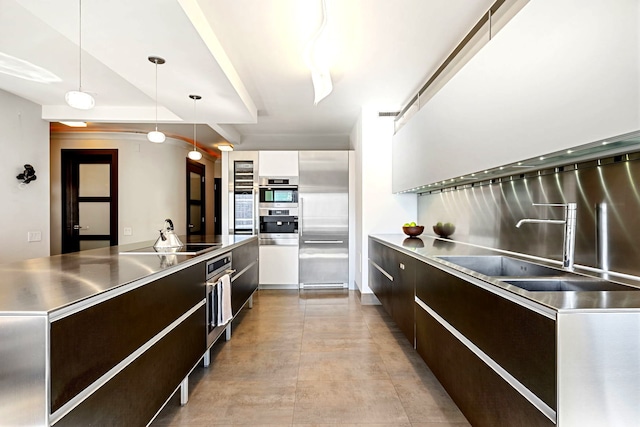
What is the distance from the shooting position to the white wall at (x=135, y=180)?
19.5 feet

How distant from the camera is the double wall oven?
538 centimetres

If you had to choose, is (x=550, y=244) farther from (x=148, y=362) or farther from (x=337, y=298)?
(x=337, y=298)

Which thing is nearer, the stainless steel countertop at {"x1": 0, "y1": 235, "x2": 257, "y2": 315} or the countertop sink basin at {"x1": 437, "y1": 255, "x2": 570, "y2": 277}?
the stainless steel countertop at {"x1": 0, "y1": 235, "x2": 257, "y2": 315}

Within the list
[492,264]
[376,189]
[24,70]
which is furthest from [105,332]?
[376,189]

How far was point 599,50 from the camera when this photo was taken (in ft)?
4.14

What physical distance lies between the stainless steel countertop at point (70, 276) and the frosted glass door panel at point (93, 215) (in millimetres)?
4393

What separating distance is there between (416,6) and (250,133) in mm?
4270

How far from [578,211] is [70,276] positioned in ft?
8.34

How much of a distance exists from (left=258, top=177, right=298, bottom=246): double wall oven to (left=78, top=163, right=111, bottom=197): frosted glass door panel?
9.54 ft

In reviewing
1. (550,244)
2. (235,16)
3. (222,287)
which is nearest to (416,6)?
(235,16)

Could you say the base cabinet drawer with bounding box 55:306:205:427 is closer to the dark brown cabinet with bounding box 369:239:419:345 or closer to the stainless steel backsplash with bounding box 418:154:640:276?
the dark brown cabinet with bounding box 369:239:419:345

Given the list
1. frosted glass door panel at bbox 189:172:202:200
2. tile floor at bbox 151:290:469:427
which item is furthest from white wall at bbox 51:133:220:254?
tile floor at bbox 151:290:469:427

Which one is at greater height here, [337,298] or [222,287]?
[222,287]

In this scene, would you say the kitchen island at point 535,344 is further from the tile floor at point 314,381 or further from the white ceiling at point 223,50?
the white ceiling at point 223,50
